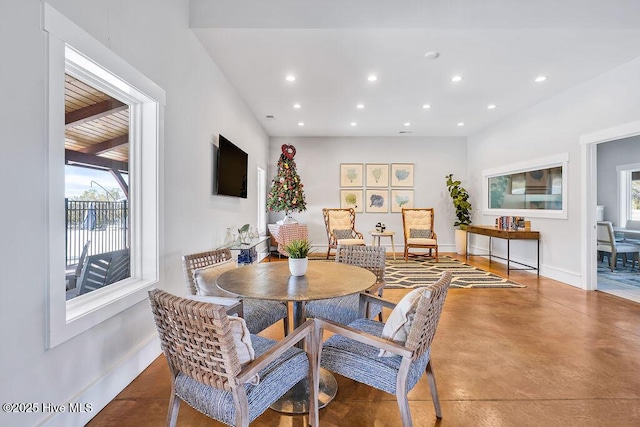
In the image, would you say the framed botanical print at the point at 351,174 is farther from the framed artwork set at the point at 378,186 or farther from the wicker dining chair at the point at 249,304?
the wicker dining chair at the point at 249,304

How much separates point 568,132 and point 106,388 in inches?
234

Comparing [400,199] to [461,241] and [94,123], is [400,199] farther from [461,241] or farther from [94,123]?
[94,123]

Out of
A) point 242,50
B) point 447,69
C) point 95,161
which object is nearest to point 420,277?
point 447,69

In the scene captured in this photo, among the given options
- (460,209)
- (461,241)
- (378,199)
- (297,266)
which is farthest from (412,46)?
(461,241)

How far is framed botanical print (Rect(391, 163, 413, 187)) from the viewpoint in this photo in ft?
23.2

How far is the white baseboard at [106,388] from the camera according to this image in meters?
1.43

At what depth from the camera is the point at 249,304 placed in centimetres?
205

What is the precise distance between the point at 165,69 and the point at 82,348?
204cm

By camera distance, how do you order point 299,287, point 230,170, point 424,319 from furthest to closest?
point 230,170
point 299,287
point 424,319

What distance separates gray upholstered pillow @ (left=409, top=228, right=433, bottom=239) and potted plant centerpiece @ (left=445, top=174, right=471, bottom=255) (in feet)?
2.76

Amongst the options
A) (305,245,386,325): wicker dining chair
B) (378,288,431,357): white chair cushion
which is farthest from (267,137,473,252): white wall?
(378,288,431,357): white chair cushion

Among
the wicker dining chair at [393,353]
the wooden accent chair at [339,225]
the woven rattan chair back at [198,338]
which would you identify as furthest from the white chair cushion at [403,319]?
the wooden accent chair at [339,225]

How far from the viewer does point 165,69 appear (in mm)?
2336

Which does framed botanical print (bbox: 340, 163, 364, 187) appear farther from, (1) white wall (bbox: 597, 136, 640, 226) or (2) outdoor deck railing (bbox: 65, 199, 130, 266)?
(2) outdoor deck railing (bbox: 65, 199, 130, 266)
